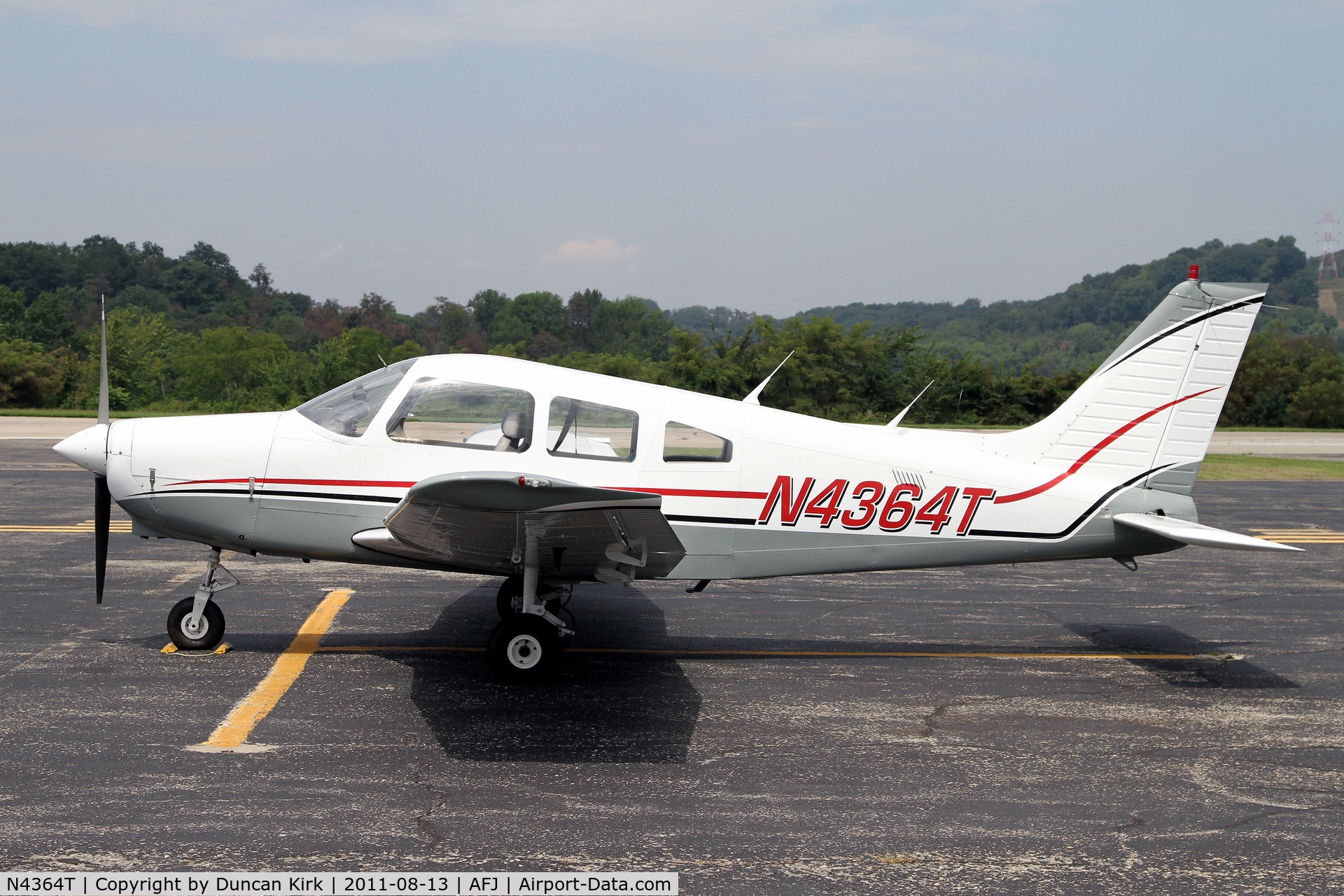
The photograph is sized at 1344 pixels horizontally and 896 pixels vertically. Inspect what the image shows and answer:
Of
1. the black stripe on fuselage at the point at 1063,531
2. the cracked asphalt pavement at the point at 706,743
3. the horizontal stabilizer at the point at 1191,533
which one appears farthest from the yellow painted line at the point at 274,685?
the horizontal stabilizer at the point at 1191,533

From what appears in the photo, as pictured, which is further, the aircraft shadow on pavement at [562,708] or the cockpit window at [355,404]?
the cockpit window at [355,404]

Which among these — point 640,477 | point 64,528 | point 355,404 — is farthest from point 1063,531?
point 64,528

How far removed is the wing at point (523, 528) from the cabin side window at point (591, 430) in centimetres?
76

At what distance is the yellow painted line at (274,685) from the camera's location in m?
5.64

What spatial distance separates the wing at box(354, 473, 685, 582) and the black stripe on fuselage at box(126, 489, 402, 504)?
0.27 meters

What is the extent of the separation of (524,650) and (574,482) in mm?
1224

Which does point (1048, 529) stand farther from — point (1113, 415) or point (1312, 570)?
point (1312, 570)

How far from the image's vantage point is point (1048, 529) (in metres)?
7.39

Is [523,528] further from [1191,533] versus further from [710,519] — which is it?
[1191,533]

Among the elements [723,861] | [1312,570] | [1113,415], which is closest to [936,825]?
[723,861]

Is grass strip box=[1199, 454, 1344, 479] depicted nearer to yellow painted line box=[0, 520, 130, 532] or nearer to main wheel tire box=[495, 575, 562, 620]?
main wheel tire box=[495, 575, 562, 620]

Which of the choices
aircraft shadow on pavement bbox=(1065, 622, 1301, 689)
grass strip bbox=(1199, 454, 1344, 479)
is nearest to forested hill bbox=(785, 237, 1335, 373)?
grass strip bbox=(1199, 454, 1344, 479)

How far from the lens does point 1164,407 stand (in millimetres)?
7742

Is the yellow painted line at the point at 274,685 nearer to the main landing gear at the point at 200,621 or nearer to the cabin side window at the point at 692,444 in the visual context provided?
the main landing gear at the point at 200,621
